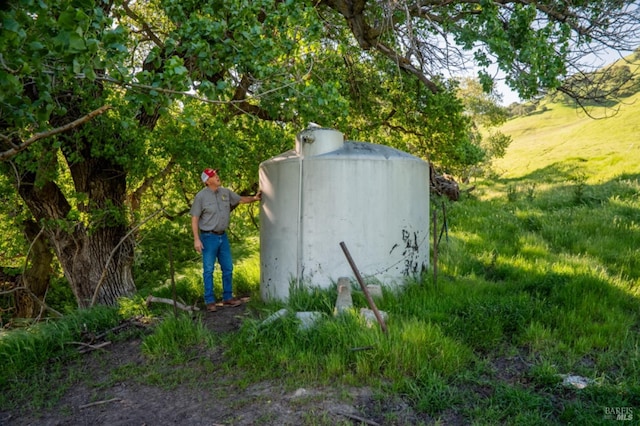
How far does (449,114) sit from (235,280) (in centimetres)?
526

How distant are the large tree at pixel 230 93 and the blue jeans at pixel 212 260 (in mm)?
1252

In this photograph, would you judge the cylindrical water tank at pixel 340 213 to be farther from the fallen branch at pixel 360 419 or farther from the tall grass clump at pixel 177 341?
the fallen branch at pixel 360 419

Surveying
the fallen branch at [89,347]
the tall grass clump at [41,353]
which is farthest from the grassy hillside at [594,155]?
the tall grass clump at [41,353]

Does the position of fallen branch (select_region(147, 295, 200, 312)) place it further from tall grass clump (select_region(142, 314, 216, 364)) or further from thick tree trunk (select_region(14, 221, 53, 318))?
thick tree trunk (select_region(14, 221, 53, 318))

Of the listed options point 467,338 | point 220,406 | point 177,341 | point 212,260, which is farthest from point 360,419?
point 212,260

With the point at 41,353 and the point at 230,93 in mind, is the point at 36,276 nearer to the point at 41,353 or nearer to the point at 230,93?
the point at 41,353

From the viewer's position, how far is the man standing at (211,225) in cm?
653

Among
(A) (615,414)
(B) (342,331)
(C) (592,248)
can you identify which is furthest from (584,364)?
(C) (592,248)

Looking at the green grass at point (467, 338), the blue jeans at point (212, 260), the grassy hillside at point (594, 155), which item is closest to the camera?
→ the green grass at point (467, 338)

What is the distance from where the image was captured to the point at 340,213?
598 cm

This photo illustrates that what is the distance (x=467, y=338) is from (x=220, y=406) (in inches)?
105

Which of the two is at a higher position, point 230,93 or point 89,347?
point 230,93

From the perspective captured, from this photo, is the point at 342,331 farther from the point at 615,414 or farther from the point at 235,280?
the point at 235,280

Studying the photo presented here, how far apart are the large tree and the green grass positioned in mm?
1942
